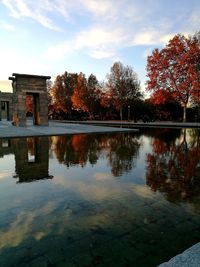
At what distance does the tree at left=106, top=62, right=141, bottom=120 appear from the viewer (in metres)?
49.5

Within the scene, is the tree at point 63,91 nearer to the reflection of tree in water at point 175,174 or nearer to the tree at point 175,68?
the tree at point 175,68

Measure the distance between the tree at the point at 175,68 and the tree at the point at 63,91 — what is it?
24562mm

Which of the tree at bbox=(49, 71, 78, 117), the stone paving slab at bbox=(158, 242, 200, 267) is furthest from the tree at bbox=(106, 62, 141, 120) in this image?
the stone paving slab at bbox=(158, 242, 200, 267)

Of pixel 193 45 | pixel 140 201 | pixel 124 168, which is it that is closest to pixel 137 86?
pixel 193 45

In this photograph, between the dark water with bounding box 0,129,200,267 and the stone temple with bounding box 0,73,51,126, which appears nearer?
the dark water with bounding box 0,129,200,267

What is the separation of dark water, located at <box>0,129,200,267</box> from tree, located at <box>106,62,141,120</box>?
1632 inches

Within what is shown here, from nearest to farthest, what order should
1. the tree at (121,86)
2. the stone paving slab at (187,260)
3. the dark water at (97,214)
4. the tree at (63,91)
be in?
the stone paving slab at (187,260)
the dark water at (97,214)
the tree at (121,86)
the tree at (63,91)

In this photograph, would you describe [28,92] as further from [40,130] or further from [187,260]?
[187,260]

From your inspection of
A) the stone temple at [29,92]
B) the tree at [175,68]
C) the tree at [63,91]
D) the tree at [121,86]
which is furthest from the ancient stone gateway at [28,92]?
the tree at [63,91]

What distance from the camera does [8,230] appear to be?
160 inches

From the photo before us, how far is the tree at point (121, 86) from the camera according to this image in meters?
49.5

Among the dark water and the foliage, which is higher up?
the foliage

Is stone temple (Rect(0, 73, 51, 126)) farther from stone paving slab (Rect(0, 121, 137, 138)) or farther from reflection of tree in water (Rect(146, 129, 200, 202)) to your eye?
reflection of tree in water (Rect(146, 129, 200, 202))

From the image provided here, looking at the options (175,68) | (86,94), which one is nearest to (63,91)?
(86,94)
